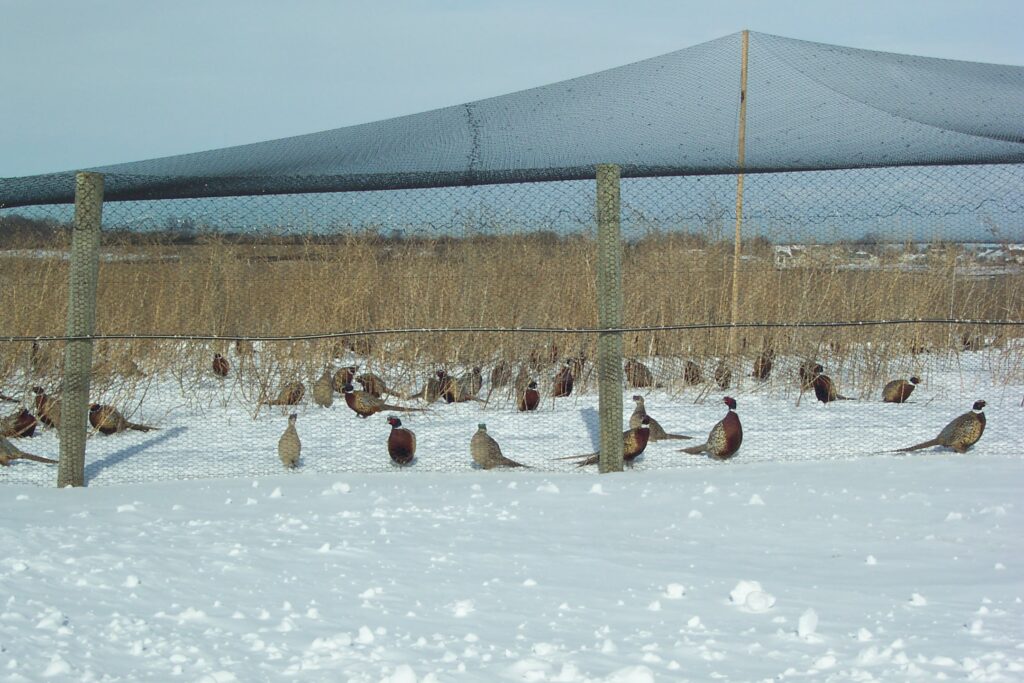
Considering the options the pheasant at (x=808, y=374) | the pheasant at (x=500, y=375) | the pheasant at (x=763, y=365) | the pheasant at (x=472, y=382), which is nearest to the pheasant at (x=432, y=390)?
the pheasant at (x=472, y=382)

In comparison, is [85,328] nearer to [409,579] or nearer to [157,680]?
[409,579]

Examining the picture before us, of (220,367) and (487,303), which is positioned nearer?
(220,367)

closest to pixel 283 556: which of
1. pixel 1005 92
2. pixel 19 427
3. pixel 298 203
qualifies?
pixel 298 203

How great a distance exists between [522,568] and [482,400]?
4341mm

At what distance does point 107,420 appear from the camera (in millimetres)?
6914

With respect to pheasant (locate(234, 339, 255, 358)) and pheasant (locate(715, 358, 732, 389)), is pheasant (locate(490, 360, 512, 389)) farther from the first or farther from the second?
Answer: pheasant (locate(234, 339, 255, 358))

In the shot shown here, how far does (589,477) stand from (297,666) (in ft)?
8.69

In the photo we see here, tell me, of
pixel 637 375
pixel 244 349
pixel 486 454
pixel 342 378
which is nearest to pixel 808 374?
pixel 637 375

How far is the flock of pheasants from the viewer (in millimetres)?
5977

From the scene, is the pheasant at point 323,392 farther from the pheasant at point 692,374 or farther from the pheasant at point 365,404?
the pheasant at point 692,374

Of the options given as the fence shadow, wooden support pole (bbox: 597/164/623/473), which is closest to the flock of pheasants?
the fence shadow

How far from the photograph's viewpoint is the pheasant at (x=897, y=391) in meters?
7.88

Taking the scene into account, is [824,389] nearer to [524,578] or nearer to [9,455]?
[524,578]

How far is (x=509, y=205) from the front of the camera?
5891 millimetres
